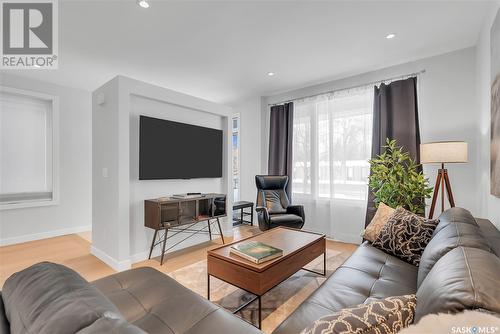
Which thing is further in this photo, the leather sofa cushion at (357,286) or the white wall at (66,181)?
the white wall at (66,181)

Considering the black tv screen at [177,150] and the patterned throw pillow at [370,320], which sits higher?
the black tv screen at [177,150]

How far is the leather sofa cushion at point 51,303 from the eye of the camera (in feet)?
1.96

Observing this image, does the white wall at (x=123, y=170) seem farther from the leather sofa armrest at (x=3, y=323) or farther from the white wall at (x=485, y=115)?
the white wall at (x=485, y=115)

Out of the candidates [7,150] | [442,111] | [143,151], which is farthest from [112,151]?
[442,111]

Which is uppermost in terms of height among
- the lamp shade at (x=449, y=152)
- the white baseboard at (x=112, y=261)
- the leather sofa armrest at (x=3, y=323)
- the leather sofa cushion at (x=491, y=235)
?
the lamp shade at (x=449, y=152)

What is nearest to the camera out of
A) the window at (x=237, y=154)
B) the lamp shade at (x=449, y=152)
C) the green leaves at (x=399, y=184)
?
the lamp shade at (x=449, y=152)

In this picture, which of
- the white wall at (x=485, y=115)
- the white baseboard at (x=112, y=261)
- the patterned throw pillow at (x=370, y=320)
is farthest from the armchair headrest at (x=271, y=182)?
the patterned throw pillow at (x=370, y=320)

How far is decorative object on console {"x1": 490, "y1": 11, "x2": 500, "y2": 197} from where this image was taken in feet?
5.95

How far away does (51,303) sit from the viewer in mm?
675

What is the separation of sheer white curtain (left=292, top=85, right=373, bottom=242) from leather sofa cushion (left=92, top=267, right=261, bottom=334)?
9.97 feet

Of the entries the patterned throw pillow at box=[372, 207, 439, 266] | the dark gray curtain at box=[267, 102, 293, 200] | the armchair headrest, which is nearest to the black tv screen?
the armchair headrest

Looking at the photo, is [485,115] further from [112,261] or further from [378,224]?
[112,261]

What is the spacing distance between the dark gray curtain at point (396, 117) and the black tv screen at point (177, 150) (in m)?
2.38

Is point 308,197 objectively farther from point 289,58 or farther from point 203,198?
point 289,58
